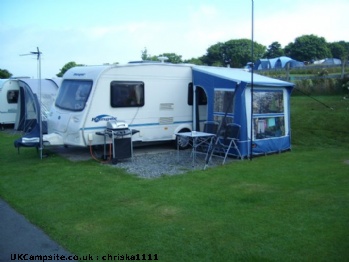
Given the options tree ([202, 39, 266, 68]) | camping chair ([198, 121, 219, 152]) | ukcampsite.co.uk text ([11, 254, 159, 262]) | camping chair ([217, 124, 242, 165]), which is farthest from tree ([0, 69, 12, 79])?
ukcampsite.co.uk text ([11, 254, 159, 262])

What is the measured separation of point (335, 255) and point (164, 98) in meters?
7.10

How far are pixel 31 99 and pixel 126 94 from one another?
6814 mm

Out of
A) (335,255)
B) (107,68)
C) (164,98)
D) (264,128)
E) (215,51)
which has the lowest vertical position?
(335,255)

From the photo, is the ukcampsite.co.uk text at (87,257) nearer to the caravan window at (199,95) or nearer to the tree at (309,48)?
the caravan window at (199,95)

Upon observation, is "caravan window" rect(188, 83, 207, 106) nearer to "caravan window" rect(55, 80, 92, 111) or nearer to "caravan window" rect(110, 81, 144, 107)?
"caravan window" rect(110, 81, 144, 107)

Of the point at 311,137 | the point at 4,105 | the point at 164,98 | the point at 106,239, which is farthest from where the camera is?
the point at 4,105

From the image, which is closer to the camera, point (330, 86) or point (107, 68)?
point (107, 68)

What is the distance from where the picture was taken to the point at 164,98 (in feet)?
34.4

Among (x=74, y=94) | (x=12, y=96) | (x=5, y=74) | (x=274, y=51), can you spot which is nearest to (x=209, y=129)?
(x=74, y=94)

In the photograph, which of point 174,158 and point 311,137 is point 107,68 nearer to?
point 174,158

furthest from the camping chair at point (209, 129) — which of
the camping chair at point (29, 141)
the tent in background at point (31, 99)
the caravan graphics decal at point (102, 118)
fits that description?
the tent in background at point (31, 99)

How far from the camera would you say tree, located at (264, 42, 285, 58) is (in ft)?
248

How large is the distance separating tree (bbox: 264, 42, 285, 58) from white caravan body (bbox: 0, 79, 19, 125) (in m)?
65.5

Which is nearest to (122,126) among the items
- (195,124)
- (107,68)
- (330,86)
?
(107,68)
